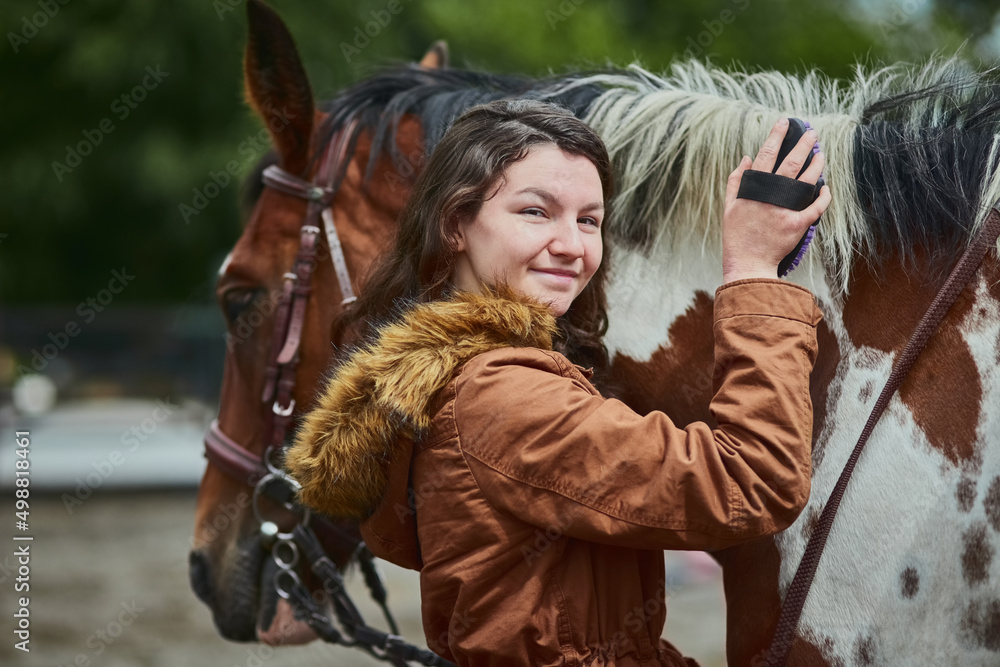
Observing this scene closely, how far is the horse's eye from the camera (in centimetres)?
245

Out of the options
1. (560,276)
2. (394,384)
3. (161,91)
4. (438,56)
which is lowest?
(161,91)

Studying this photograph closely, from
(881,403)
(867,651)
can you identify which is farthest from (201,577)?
(881,403)

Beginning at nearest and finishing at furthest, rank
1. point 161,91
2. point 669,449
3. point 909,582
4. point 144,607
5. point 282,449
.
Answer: point 669,449
point 909,582
point 282,449
point 144,607
point 161,91

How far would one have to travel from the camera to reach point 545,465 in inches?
54.0

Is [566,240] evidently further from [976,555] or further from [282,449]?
[282,449]

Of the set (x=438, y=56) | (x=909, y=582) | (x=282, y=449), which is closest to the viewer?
(x=909, y=582)

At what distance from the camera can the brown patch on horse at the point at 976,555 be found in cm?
155

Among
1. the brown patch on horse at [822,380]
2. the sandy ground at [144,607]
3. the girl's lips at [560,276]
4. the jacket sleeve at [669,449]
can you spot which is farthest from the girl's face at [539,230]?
the sandy ground at [144,607]

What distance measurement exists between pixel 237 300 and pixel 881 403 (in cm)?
168

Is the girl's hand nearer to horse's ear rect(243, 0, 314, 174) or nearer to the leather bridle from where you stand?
the leather bridle

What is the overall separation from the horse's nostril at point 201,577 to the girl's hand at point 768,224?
1.85 meters

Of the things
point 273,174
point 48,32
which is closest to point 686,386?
point 273,174

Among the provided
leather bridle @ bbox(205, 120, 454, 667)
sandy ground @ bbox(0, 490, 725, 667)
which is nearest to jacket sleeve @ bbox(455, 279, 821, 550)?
leather bridle @ bbox(205, 120, 454, 667)

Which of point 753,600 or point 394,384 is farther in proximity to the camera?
point 753,600
